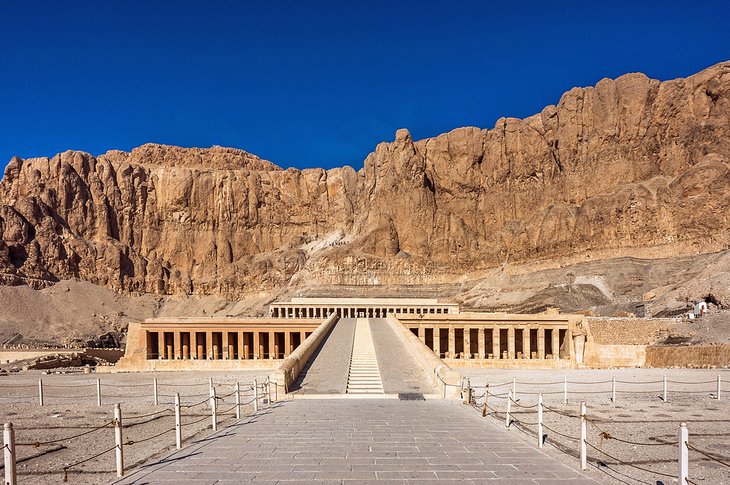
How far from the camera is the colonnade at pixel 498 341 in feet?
140

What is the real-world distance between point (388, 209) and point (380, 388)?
97642 millimetres

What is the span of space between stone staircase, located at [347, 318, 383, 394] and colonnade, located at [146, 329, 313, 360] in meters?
15.5

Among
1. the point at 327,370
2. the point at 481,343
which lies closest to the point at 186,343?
the point at 481,343

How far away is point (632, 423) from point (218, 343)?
38.5m

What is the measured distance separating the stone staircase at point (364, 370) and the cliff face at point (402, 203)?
6900cm

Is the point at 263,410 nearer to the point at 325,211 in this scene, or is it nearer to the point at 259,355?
the point at 259,355

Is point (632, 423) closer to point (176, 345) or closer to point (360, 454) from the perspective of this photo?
point (360, 454)

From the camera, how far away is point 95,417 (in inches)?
688

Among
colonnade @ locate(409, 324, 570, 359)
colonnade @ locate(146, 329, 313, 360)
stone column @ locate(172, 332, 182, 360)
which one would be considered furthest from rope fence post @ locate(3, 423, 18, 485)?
stone column @ locate(172, 332, 182, 360)

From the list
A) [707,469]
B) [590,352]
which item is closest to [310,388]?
[707,469]

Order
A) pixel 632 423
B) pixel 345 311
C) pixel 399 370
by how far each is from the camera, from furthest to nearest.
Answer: pixel 345 311, pixel 399 370, pixel 632 423

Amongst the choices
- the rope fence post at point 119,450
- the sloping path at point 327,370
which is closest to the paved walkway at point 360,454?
the rope fence post at point 119,450

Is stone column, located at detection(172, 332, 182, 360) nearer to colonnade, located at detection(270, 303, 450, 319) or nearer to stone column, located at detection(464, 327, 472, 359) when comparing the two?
stone column, located at detection(464, 327, 472, 359)

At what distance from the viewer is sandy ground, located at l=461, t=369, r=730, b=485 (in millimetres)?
9344
